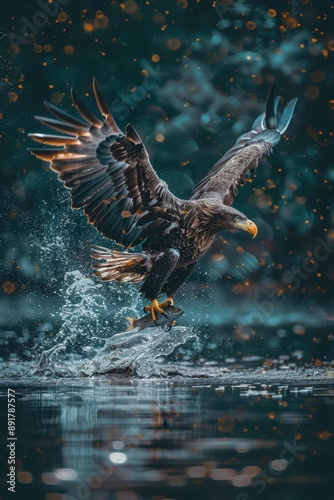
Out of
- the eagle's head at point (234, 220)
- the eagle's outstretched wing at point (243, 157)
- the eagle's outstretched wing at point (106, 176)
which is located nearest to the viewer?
the eagle's outstretched wing at point (106, 176)

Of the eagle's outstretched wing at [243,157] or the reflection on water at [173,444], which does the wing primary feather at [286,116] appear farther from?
the reflection on water at [173,444]

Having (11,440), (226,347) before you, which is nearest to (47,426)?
(11,440)

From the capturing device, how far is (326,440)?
4.08 m

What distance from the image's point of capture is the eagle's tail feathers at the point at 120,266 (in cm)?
667

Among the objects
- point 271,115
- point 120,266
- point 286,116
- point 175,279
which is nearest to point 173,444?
point 120,266

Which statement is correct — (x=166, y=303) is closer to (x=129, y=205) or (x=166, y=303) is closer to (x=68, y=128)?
(x=129, y=205)

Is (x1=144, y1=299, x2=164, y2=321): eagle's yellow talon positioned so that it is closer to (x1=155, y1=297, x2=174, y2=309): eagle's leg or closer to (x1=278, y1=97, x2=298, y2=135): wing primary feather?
(x1=155, y1=297, x2=174, y2=309): eagle's leg

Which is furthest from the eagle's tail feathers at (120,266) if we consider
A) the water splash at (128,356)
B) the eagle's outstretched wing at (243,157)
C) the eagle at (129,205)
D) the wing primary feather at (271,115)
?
the wing primary feather at (271,115)

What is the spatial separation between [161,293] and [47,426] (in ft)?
8.19

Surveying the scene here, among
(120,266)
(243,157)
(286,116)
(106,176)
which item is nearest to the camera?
(106,176)

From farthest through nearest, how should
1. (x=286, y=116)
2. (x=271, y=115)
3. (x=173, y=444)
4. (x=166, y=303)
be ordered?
(x=286, y=116) → (x=271, y=115) → (x=166, y=303) → (x=173, y=444)

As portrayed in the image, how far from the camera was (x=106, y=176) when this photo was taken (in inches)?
246

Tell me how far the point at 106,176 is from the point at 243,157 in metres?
1.61

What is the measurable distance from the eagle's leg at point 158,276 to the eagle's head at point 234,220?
406 mm
